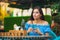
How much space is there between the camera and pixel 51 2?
3982 millimetres

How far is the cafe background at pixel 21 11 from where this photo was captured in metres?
3.95

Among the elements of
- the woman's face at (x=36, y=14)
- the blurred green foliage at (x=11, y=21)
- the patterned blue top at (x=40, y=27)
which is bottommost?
the patterned blue top at (x=40, y=27)

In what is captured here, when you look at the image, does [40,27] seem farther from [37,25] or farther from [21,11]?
[21,11]

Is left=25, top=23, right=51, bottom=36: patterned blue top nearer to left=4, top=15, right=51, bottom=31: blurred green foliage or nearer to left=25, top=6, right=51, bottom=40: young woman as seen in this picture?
left=25, top=6, right=51, bottom=40: young woman

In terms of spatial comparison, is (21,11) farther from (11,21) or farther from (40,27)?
(40,27)

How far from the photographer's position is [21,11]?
3965 mm

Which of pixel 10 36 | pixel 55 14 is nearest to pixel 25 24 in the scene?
pixel 10 36

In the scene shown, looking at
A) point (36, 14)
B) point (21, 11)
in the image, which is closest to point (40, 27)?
point (36, 14)

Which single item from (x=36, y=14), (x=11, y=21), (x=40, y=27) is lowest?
(x=40, y=27)

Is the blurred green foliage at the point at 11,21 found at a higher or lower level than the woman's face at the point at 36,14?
lower

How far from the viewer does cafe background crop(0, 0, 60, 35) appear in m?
3.95

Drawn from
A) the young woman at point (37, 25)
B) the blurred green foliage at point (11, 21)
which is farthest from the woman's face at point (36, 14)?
the blurred green foliage at point (11, 21)

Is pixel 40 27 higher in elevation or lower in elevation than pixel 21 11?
lower

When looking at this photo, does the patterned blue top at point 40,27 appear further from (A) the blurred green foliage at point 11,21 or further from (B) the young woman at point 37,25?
(A) the blurred green foliage at point 11,21
